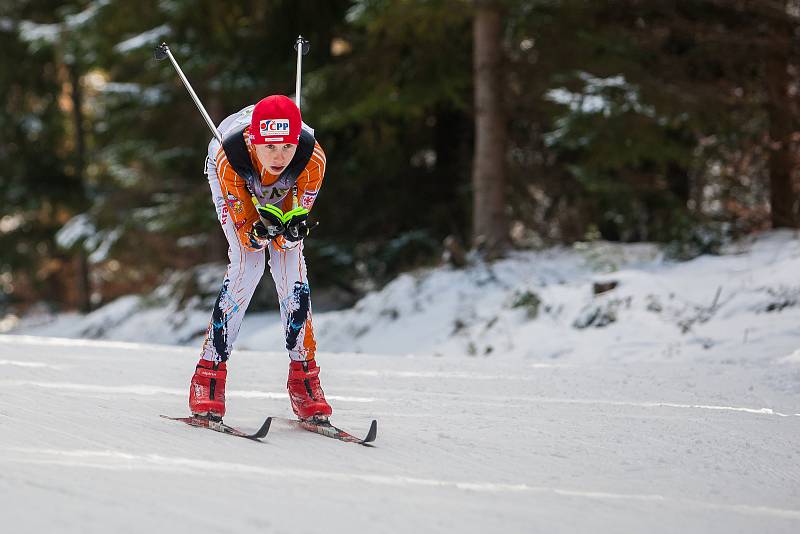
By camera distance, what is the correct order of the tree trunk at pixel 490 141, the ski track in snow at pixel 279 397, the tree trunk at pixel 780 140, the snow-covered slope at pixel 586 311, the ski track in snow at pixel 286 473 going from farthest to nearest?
the tree trunk at pixel 490 141
the tree trunk at pixel 780 140
the snow-covered slope at pixel 586 311
the ski track in snow at pixel 279 397
the ski track in snow at pixel 286 473

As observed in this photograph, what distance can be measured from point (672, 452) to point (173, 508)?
2.93 m

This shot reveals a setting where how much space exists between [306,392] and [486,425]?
115cm

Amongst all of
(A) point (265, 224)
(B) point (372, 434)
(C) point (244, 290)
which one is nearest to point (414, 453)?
(B) point (372, 434)

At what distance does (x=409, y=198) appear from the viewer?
58.1 feet

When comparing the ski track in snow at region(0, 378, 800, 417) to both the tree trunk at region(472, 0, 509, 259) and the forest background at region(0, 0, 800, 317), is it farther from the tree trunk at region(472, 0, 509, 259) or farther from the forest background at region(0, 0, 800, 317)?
the tree trunk at region(472, 0, 509, 259)

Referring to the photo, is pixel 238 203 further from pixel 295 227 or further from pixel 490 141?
pixel 490 141

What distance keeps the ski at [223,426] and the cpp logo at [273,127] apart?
4.73 feet

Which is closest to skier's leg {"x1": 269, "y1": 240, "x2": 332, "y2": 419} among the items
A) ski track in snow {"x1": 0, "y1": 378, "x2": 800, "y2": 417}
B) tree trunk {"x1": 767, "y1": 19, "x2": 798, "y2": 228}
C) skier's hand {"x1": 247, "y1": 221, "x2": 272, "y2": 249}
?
skier's hand {"x1": 247, "y1": 221, "x2": 272, "y2": 249}

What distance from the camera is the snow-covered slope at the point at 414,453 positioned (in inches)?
139

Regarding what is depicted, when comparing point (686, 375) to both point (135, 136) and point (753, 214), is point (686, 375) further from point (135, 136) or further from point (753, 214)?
point (135, 136)

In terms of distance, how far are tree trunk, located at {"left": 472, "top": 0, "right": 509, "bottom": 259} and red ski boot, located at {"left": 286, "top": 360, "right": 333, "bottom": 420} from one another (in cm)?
884

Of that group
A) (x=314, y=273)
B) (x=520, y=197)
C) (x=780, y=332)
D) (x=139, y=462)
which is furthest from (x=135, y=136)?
(x=139, y=462)

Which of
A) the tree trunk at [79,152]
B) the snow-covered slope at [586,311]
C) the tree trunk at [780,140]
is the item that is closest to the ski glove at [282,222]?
the snow-covered slope at [586,311]

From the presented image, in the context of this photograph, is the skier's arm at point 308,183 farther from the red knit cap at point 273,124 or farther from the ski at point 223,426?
the ski at point 223,426
